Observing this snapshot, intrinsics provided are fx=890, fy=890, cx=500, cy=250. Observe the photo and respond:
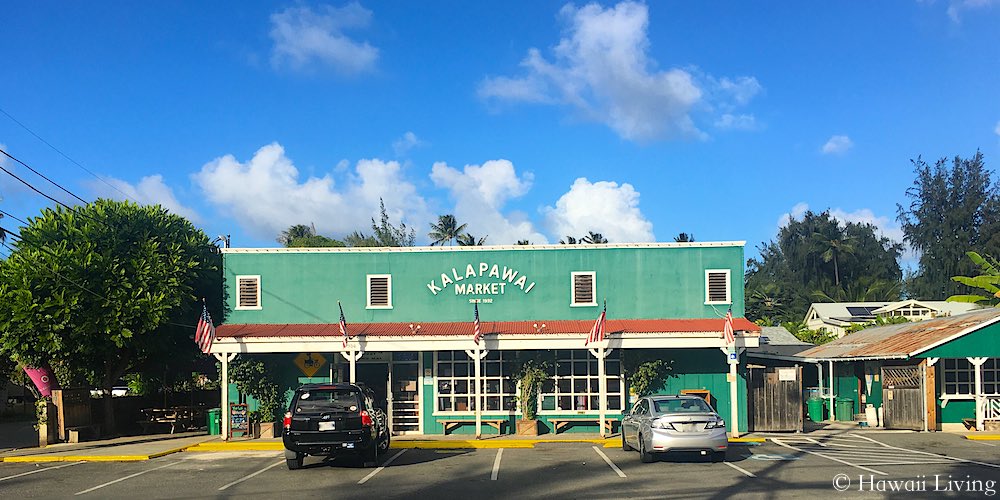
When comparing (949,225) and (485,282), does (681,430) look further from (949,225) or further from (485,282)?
(949,225)

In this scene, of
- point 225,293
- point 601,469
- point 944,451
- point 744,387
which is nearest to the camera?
point 601,469

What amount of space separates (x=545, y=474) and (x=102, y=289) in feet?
52.1

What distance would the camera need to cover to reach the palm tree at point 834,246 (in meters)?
90.8

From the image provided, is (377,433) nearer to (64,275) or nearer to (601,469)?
(601,469)

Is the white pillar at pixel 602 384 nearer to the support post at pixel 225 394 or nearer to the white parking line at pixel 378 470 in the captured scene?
the white parking line at pixel 378 470

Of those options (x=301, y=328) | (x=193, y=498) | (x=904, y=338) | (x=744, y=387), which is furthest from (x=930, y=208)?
(x=193, y=498)

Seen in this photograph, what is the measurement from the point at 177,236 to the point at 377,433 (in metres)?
13.5

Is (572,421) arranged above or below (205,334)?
below

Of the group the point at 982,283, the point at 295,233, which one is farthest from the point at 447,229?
the point at 982,283

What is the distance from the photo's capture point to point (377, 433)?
59.6 ft

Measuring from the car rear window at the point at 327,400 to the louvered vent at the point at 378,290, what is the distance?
28.8ft

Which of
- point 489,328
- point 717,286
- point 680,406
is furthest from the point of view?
point 717,286

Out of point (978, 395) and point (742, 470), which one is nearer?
point (742, 470)

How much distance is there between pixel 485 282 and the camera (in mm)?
26406
